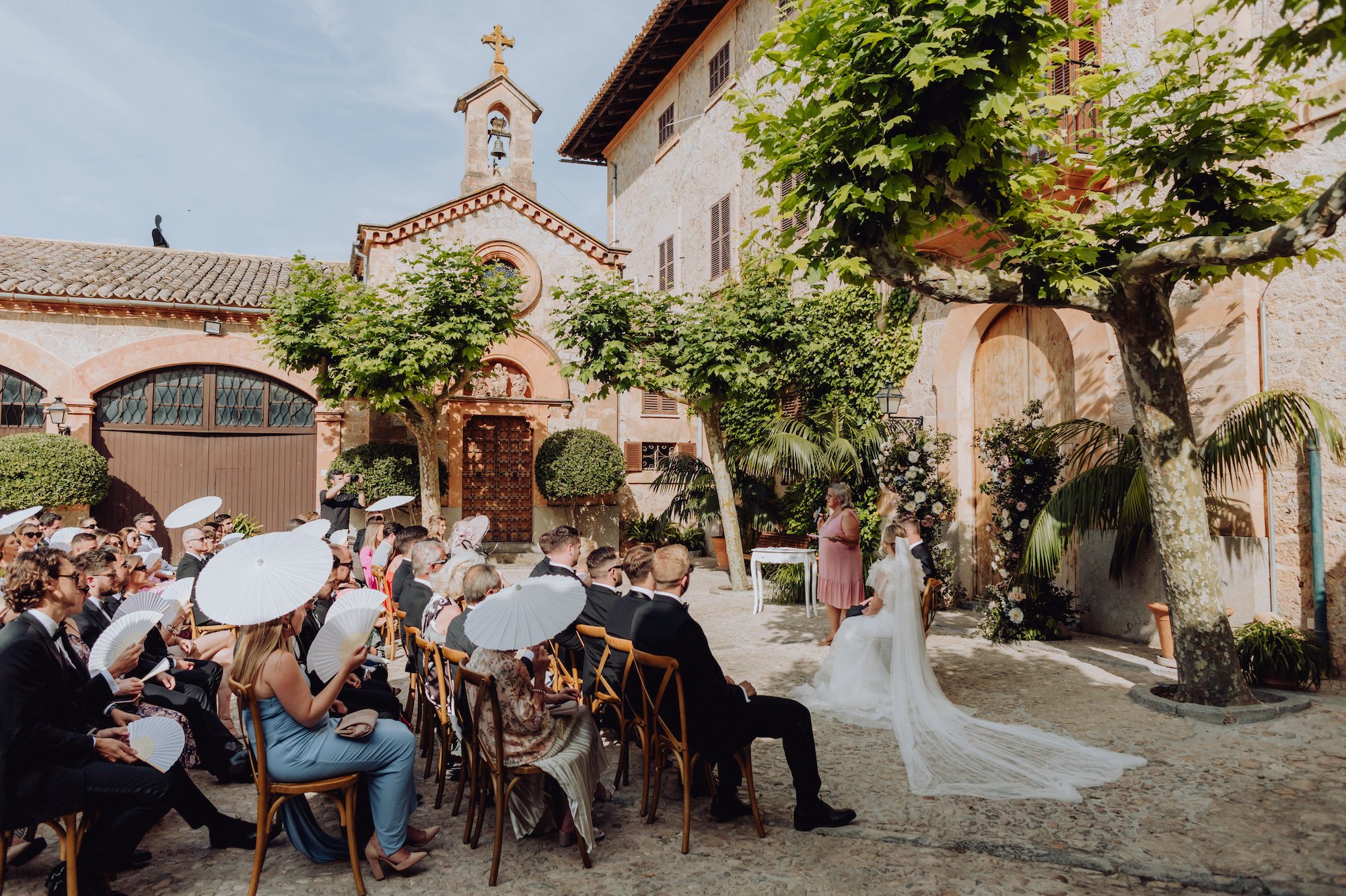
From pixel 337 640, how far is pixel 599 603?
5.96 ft

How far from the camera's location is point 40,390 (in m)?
14.6

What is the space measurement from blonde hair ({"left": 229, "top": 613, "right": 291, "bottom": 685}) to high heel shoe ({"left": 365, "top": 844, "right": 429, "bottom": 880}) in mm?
1012

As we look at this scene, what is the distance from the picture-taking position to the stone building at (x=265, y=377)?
1464 centimetres

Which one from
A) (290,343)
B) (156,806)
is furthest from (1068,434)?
(290,343)

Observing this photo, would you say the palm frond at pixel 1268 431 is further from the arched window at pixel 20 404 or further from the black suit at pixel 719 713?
the arched window at pixel 20 404

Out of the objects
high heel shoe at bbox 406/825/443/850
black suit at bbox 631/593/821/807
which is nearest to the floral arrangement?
black suit at bbox 631/593/821/807

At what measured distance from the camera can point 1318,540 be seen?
6938 millimetres

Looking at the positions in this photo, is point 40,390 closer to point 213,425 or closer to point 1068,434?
point 213,425

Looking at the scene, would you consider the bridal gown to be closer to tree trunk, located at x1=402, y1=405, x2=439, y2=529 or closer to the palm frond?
the palm frond

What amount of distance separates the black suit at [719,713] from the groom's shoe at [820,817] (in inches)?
1.4

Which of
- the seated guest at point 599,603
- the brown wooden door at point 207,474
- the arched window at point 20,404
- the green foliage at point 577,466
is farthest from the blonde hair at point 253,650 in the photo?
the arched window at point 20,404

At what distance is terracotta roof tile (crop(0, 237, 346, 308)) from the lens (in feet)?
48.5

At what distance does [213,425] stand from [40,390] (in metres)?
2.82

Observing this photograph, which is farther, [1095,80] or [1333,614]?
[1333,614]
